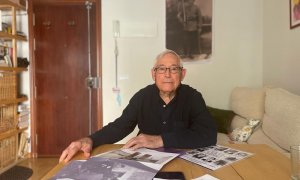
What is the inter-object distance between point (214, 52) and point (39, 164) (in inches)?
97.9

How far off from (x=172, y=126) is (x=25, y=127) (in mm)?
2466

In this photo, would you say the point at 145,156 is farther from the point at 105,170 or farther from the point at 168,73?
the point at 168,73

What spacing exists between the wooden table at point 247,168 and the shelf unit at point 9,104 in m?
2.17

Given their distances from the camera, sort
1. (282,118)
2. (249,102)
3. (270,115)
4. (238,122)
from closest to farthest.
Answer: (282,118) < (270,115) < (249,102) < (238,122)

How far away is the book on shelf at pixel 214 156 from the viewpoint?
38.8 inches

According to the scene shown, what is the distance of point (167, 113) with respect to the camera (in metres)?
1.50

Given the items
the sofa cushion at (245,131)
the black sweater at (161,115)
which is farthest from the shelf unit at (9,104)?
the sofa cushion at (245,131)

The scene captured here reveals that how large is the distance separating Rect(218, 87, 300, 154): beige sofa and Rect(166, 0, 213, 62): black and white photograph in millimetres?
703

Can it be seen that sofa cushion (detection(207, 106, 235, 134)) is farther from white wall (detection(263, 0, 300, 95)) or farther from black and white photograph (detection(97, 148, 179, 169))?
black and white photograph (detection(97, 148, 179, 169))

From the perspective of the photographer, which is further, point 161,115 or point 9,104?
point 9,104

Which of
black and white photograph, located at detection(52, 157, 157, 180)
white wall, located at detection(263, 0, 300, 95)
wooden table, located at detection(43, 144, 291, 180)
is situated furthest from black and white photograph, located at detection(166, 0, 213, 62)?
black and white photograph, located at detection(52, 157, 157, 180)

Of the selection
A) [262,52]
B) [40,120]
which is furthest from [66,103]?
[262,52]

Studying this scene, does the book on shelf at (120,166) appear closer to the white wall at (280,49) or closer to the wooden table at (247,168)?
the wooden table at (247,168)

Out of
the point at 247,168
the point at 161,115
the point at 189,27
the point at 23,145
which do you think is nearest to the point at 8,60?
the point at 23,145
